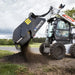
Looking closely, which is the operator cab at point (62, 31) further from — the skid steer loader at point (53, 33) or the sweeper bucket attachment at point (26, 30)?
the sweeper bucket attachment at point (26, 30)

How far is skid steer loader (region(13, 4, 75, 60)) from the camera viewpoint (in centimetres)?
593

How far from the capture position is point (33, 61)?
6148 mm

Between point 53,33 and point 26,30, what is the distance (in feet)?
7.87

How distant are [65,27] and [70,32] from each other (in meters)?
0.47

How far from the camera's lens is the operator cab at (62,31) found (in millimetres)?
7746

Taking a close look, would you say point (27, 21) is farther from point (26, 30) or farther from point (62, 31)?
point (62, 31)

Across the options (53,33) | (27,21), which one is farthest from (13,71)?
(53,33)

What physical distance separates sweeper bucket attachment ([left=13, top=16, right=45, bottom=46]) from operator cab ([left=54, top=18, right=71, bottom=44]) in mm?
1861

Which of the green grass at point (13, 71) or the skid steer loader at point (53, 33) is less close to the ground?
the skid steer loader at point (53, 33)

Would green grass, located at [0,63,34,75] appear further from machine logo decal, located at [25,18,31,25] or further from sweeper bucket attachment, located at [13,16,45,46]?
machine logo decal, located at [25,18,31,25]

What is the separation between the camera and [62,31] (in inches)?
309

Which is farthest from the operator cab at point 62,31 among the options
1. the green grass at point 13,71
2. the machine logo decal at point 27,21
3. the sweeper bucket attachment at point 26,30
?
the green grass at point 13,71

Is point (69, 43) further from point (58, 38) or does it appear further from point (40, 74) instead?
point (40, 74)

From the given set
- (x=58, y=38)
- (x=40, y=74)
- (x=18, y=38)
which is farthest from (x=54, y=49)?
(x=40, y=74)
